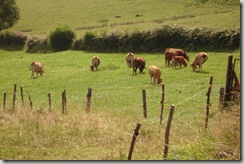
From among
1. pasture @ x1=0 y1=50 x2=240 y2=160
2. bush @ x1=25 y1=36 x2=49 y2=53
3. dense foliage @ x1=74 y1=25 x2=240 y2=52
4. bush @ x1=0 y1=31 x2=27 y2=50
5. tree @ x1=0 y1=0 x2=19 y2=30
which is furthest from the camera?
tree @ x1=0 y1=0 x2=19 y2=30

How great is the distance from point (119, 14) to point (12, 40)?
1175 cm

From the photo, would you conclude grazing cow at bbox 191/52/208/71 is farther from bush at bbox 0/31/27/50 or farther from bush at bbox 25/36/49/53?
bush at bbox 0/31/27/50

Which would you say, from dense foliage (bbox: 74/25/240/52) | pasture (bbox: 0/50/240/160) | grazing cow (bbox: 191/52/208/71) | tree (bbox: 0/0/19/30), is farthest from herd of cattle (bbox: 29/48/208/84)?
tree (bbox: 0/0/19/30)

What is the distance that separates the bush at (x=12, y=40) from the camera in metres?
39.9

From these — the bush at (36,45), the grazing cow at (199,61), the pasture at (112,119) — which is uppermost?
the bush at (36,45)

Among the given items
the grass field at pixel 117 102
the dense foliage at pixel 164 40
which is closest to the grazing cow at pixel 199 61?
the grass field at pixel 117 102

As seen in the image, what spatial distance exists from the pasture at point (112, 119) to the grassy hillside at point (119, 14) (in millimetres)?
8742

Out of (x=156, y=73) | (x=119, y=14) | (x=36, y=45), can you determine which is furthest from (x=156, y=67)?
(x=119, y=14)

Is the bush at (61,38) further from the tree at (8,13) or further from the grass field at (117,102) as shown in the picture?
the tree at (8,13)

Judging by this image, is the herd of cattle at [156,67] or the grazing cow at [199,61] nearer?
the herd of cattle at [156,67]

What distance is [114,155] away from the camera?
757 cm

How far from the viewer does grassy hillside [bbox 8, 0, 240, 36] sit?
103 feet

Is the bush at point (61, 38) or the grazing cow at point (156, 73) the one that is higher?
the bush at point (61, 38)

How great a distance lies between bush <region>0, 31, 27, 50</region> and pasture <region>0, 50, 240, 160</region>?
1663 cm
